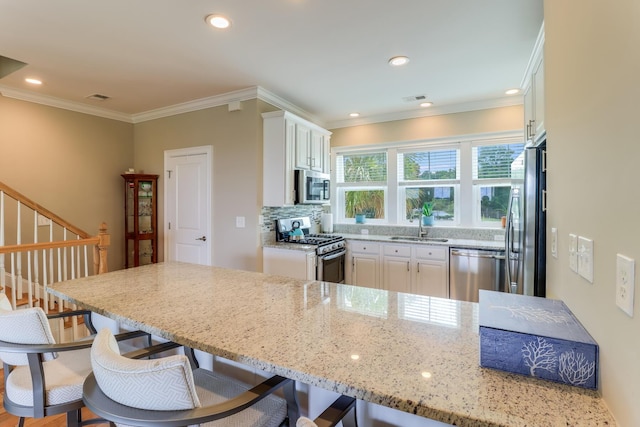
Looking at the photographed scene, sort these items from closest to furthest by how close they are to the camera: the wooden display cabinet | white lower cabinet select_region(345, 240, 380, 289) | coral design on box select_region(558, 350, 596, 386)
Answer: coral design on box select_region(558, 350, 596, 386) → white lower cabinet select_region(345, 240, 380, 289) → the wooden display cabinet

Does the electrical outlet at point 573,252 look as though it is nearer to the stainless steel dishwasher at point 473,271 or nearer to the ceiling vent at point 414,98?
the stainless steel dishwasher at point 473,271

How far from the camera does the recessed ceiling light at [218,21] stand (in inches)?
85.4

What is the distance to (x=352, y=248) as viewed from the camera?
14.0 feet

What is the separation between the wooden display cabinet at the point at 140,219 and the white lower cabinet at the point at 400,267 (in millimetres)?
2787

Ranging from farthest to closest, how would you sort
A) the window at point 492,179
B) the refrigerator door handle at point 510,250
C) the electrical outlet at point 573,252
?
the window at point 492,179, the refrigerator door handle at point 510,250, the electrical outlet at point 573,252

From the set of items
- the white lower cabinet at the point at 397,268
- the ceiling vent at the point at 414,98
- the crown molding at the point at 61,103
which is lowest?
the white lower cabinet at the point at 397,268

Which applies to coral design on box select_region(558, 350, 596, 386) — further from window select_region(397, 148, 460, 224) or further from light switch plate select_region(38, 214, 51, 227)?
light switch plate select_region(38, 214, 51, 227)

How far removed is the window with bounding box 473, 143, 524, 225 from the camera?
4.02 metres

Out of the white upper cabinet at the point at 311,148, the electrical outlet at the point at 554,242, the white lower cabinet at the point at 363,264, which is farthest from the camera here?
the white lower cabinet at the point at 363,264

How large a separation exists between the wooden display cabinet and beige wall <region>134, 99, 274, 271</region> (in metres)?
0.79

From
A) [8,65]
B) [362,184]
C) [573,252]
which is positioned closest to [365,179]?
[362,184]

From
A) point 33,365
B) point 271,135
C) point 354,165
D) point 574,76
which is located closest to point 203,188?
point 271,135

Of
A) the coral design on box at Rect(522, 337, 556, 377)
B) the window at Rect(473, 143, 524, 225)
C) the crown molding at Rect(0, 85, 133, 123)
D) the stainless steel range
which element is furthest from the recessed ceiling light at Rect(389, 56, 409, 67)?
the crown molding at Rect(0, 85, 133, 123)

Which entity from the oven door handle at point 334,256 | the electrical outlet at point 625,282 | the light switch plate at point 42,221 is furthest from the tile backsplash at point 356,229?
the electrical outlet at point 625,282
